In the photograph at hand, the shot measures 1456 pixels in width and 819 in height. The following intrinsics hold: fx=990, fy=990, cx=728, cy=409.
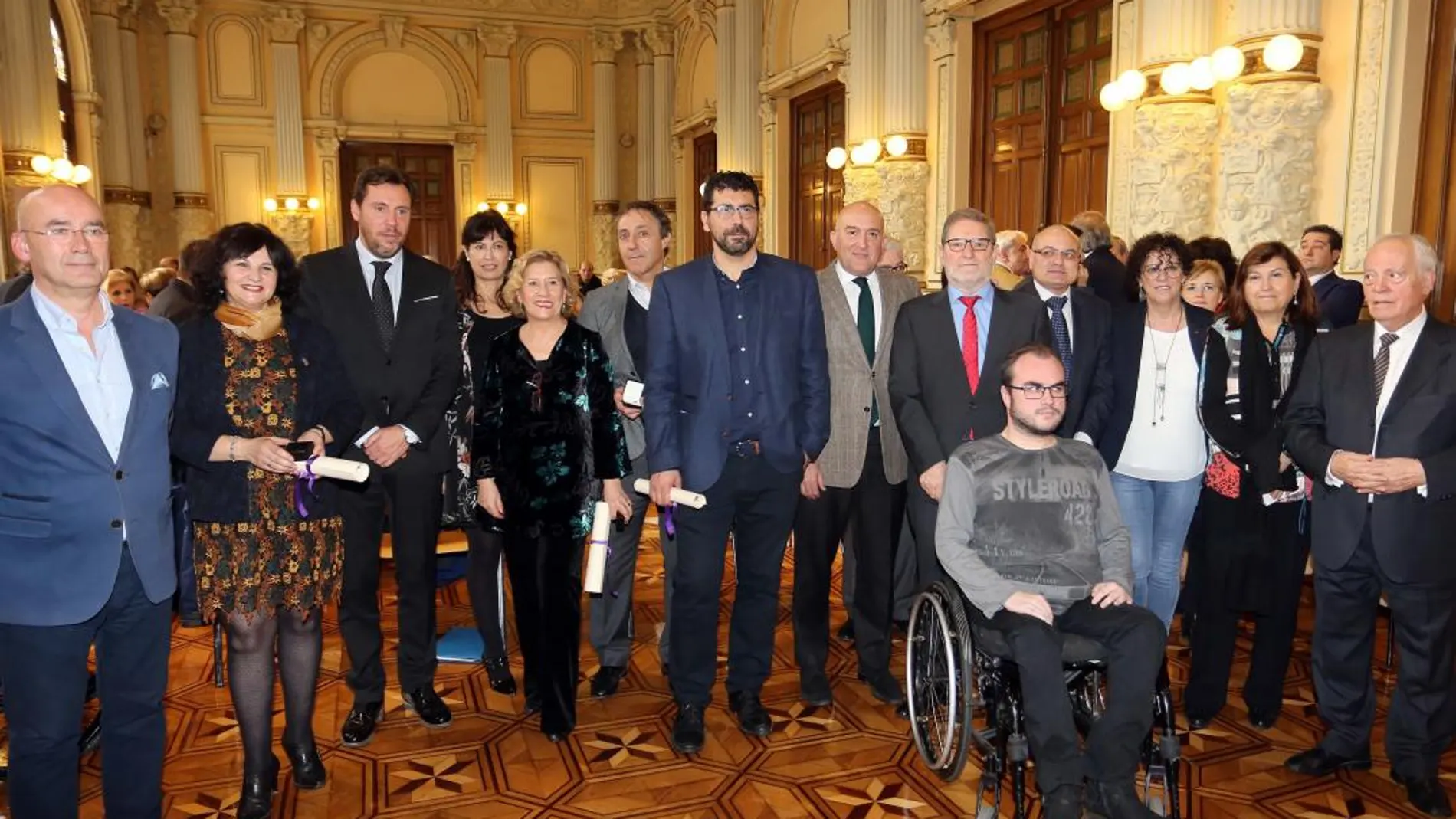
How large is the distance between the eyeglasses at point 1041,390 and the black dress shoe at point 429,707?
7.38 ft

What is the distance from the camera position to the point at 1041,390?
2756 millimetres

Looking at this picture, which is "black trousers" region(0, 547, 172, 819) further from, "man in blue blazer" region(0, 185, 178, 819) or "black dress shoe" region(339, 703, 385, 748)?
"black dress shoe" region(339, 703, 385, 748)

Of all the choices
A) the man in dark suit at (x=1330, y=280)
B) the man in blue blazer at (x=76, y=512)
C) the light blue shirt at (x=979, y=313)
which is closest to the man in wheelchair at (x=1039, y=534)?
the light blue shirt at (x=979, y=313)

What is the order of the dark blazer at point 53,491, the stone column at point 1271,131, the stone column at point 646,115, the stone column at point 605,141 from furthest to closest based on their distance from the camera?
the stone column at point 605,141 < the stone column at point 646,115 < the stone column at point 1271,131 < the dark blazer at point 53,491

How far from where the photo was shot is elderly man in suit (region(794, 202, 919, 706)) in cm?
345

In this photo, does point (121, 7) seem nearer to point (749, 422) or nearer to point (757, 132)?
point (757, 132)

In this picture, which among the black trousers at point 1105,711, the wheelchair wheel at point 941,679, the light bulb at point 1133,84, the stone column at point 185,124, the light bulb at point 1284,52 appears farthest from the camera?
the stone column at point 185,124

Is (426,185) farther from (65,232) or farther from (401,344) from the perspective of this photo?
(65,232)

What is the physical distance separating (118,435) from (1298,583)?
3.48m

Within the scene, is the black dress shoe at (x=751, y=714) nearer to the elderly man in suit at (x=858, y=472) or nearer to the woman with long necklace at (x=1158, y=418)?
the elderly man in suit at (x=858, y=472)

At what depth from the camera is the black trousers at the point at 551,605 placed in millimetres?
3186

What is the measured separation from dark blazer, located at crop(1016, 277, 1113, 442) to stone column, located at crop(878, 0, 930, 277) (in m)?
5.12

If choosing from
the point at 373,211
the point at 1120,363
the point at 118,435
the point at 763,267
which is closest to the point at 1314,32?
the point at 1120,363

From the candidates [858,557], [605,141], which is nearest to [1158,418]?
[858,557]
